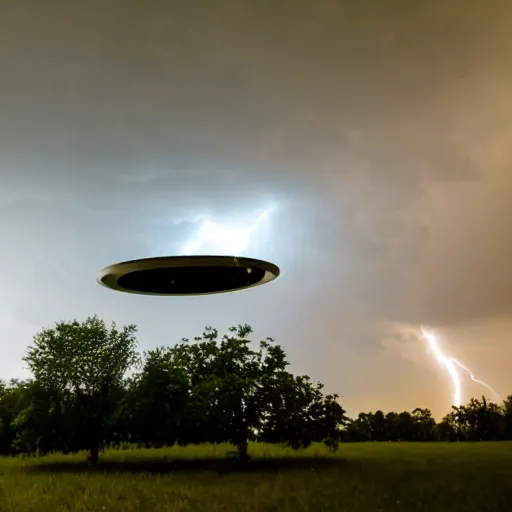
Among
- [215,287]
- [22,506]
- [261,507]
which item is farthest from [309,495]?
[22,506]

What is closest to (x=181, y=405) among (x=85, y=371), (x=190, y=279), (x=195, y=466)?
(x=195, y=466)

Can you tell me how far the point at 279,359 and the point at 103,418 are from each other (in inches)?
91.6

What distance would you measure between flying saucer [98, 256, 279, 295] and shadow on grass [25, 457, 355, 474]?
2.25 metres

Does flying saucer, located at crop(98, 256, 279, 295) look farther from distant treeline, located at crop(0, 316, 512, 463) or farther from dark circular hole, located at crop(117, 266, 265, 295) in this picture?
distant treeline, located at crop(0, 316, 512, 463)

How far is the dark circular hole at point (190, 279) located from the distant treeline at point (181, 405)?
2189 millimetres

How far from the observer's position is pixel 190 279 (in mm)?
4121

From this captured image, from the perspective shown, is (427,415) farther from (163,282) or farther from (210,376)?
(163,282)

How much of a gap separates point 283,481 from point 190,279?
2.00 metres

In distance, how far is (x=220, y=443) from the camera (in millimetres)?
6438

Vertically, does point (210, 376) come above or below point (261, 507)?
above

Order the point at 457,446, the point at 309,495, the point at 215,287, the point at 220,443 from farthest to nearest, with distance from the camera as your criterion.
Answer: the point at 220,443 → the point at 457,446 → the point at 215,287 → the point at 309,495

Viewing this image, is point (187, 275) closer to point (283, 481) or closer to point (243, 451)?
point (283, 481)

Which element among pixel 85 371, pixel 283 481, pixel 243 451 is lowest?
pixel 283 481

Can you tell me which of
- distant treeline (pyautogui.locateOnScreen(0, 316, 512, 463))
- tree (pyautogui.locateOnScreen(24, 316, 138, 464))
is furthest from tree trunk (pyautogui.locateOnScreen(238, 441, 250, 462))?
tree (pyautogui.locateOnScreen(24, 316, 138, 464))
